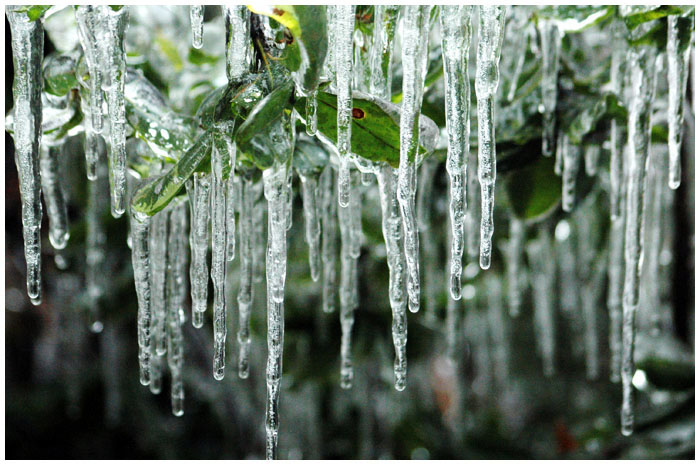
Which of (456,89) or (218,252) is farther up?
(456,89)

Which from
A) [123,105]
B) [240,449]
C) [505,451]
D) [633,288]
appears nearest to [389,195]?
[123,105]

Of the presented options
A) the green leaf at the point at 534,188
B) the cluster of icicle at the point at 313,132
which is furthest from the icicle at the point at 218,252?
the green leaf at the point at 534,188

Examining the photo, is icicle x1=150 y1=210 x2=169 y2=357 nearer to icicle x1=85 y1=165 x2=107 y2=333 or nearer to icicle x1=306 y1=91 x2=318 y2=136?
icicle x1=306 y1=91 x2=318 y2=136

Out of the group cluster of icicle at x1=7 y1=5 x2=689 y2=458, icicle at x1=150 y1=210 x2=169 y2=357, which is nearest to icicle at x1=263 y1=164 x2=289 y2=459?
cluster of icicle at x1=7 y1=5 x2=689 y2=458

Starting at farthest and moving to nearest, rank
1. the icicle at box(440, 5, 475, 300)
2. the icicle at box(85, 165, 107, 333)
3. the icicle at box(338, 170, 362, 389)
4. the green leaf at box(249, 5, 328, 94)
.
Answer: the icicle at box(85, 165, 107, 333) → the icicle at box(338, 170, 362, 389) → the icicle at box(440, 5, 475, 300) → the green leaf at box(249, 5, 328, 94)

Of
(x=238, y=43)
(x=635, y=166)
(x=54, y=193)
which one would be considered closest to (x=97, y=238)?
(x=54, y=193)

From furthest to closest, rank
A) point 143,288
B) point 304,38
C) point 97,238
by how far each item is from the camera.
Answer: point 97,238 → point 143,288 → point 304,38

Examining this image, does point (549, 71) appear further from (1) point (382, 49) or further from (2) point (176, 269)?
(2) point (176, 269)
